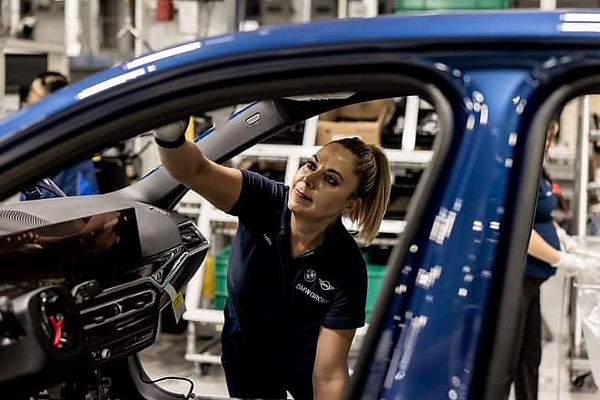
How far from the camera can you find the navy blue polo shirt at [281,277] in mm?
2162

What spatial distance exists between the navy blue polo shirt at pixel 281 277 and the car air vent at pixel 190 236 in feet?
0.35

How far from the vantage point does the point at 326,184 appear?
7.11 ft

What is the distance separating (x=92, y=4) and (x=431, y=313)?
604 cm

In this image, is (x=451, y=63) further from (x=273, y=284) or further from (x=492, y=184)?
(x=273, y=284)

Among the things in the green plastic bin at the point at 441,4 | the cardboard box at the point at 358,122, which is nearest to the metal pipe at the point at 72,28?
the cardboard box at the point at 358,122

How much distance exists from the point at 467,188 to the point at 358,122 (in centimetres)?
387

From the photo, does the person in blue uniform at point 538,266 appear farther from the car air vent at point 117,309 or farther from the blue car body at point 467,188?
the blue car body at point 467,188

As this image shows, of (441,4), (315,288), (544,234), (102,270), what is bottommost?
(544,234)

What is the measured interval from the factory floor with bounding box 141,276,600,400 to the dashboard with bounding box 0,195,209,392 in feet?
5.85

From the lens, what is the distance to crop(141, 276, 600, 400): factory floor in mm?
4457

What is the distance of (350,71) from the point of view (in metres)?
1.07

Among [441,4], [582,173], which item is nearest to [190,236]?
[582,173]

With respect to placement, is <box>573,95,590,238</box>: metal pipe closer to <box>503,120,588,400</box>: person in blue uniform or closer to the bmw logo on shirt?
<box>503,120,588,400</box>: person in blue uniform

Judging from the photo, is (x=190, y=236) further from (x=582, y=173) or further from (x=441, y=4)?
(x=441, y=4)
